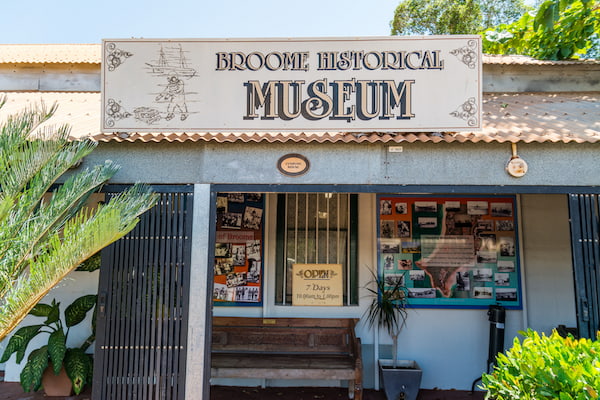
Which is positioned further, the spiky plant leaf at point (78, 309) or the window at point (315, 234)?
the window at point (315, 234)

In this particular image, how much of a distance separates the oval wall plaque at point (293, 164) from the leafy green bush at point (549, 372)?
2.56 m

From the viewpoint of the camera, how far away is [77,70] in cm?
804

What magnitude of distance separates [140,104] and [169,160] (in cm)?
75

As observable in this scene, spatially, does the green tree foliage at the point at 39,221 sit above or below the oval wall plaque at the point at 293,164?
below

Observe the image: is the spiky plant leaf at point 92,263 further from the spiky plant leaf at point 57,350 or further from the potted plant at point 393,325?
the potted plant at point 393,325

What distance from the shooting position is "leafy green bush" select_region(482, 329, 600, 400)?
278cm

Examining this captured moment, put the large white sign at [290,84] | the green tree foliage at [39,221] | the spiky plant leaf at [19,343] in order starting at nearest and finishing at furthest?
the green tree foliage at [39,221] → the large white sign at [290,84] → the spiky plant leaf at [19,343]

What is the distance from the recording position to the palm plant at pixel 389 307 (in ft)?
19.6

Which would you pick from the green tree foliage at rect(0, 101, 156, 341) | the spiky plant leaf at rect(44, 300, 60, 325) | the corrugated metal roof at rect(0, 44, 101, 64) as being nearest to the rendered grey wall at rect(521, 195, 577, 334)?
the green tree foliage at rect(0, 101, 156, 341)

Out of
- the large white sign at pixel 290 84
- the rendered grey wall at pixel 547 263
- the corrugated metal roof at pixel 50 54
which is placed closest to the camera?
the large white sign at pixel 290 84

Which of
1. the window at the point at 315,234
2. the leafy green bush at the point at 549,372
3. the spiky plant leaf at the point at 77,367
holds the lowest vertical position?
the spiky plant leaf at the point at 77,367

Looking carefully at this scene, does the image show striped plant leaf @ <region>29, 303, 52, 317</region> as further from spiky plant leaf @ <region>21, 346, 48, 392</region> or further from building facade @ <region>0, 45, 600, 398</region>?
building facade @ <region>0, 45, 600, 398</region>

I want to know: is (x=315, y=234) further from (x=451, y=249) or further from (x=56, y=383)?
(x=56, y=383)

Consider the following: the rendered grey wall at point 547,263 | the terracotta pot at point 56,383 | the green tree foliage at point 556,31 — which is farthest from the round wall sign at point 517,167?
the terracotta pot at point 56,383
